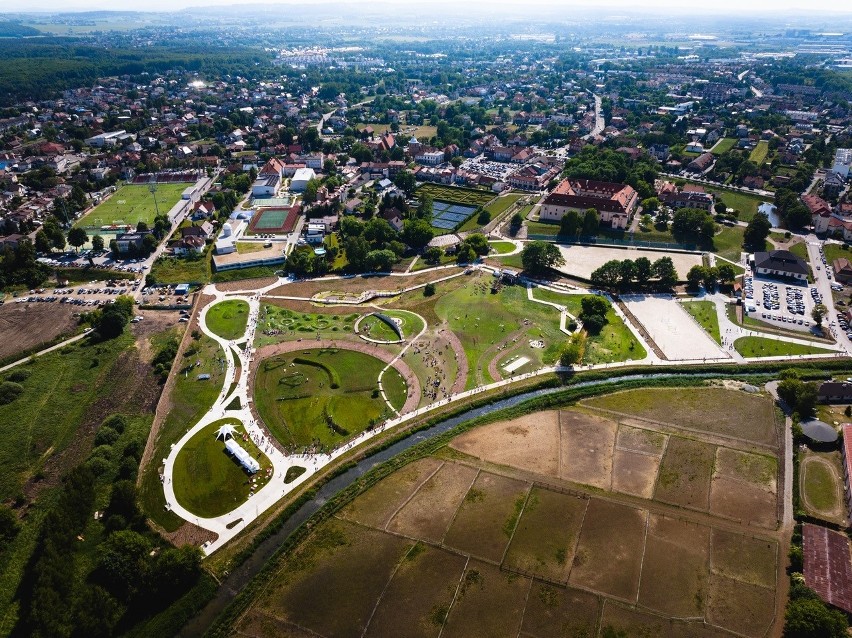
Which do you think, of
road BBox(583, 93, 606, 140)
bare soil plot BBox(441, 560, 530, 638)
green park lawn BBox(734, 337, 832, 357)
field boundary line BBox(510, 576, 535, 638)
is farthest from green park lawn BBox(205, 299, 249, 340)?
road BBox(583, 93, 606, 140)

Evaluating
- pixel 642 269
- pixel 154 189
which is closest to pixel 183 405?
pixel 642 269

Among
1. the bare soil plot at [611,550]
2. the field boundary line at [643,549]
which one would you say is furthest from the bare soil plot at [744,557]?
the bare soil plot at [611,550]

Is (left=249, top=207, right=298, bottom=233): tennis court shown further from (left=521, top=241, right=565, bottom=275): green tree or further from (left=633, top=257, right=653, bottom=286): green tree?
(left=633, top=257, right=653, bottom=286): green tree

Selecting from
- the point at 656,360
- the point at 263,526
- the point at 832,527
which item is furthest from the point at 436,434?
the point at 832,527

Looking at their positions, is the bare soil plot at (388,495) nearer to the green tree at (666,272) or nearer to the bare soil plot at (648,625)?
the bare soil plot at (648,625)

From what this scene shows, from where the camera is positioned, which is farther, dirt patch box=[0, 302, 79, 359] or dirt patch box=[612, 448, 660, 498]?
dirt patch box=[0, 302, 79, 359]

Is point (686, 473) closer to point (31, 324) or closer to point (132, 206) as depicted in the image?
point (31, 324)

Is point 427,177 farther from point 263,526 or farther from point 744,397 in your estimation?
point 263,526
